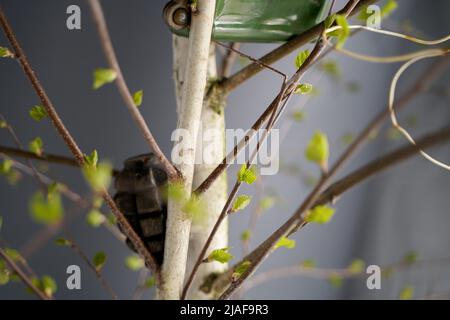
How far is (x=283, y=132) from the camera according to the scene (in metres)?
0.87

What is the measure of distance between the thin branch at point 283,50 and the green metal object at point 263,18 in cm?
2

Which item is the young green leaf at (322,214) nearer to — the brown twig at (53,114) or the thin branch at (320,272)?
the brown twig at (53,114)

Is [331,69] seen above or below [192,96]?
above

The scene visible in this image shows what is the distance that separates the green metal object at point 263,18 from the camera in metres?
0.46

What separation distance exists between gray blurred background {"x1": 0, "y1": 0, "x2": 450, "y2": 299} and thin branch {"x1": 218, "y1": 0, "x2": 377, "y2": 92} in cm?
26

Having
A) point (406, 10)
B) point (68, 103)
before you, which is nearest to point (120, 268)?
point (68, 103)

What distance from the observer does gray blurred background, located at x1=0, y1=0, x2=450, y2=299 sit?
71 cm

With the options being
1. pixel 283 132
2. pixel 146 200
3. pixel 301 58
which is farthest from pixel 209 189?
pixel 283 132

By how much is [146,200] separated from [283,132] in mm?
462

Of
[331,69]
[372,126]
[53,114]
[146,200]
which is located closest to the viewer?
[372,126]

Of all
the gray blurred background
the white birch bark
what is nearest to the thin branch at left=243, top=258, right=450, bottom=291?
the gray blurred background

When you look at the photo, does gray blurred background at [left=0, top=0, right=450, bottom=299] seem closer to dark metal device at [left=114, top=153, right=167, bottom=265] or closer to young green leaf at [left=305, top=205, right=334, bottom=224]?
dark metal device at [left=114, top=153, right=167, bottom=265]

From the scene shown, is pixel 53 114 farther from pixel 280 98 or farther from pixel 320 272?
pixel 320 272
